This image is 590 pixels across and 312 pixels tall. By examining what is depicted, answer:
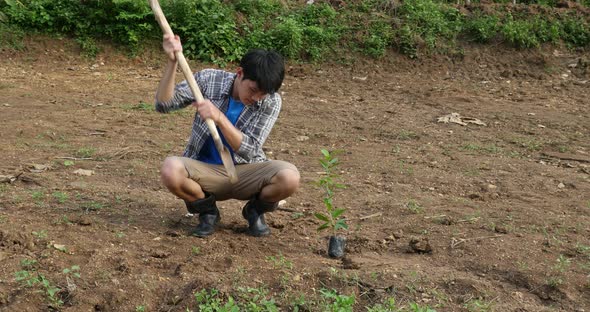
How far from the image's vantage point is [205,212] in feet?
15.0

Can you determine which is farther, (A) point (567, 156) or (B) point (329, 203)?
(A) point (567, 156)

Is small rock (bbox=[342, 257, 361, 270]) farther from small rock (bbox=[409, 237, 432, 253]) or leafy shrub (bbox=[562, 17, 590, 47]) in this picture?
leafy shrub (bbox=[562, 17, 590, 47])

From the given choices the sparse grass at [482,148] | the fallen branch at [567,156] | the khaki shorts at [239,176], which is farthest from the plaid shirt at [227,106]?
the fallen branch at [567,156]

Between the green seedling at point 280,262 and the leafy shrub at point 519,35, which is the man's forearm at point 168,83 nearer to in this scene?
the green seedling at point 280,262

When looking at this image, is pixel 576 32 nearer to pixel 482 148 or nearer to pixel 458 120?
pixel 458 120

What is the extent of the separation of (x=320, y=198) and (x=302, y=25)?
6222 mm

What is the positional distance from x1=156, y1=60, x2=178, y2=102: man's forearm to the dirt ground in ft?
2.81

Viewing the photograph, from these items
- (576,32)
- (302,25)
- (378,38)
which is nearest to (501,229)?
(378,38)

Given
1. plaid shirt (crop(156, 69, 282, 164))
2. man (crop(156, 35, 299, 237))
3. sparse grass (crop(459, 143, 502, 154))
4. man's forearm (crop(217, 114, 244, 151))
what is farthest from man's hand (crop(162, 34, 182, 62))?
sparse grass (crop(459, 143, 502, 154))

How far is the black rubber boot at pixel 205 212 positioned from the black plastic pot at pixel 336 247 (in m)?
0.75

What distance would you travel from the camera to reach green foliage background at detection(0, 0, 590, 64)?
10.9 metres

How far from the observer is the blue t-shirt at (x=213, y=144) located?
4.41 m

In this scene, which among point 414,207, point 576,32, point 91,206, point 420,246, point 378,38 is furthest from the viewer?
point 576,32

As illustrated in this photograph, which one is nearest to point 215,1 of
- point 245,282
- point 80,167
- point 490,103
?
point 490,103
